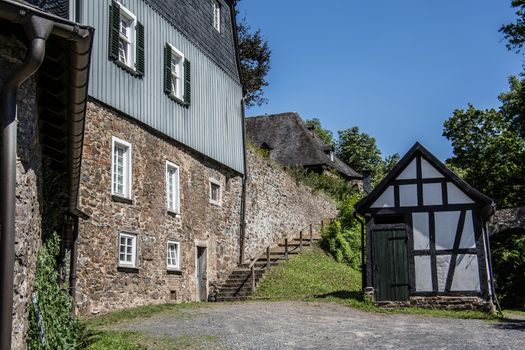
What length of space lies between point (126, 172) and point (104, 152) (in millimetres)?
1235

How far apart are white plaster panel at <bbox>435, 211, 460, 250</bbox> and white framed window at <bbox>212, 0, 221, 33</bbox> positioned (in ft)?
33.9

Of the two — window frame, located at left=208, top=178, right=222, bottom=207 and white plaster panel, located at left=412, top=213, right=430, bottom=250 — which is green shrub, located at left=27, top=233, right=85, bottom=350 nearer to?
white plaster panel, located at left=412, top=213, right=430, bottom=250

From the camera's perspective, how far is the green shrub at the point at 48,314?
6.69 metres

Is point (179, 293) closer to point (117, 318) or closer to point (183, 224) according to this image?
point (183, 224)

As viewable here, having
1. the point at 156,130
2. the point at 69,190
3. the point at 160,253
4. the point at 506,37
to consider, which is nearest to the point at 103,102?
the point at 156,130

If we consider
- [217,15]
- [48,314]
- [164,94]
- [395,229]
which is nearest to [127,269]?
[164,94]

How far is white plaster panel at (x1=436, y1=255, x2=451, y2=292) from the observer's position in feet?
57.7

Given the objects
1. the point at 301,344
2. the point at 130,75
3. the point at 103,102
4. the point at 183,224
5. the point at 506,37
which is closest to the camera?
the point at 301,344

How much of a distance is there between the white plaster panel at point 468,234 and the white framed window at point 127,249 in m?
8.75

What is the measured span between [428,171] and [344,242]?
10.2 m

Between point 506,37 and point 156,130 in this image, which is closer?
point 156,130

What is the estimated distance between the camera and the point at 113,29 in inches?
621

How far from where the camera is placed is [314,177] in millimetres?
34250

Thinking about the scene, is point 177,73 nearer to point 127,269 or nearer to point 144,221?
point 144,221
